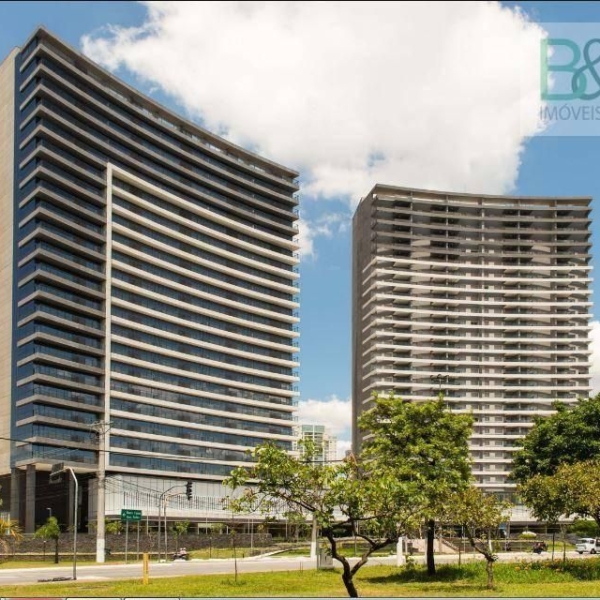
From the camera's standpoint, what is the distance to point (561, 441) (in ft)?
266

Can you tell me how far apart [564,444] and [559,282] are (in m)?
78.7

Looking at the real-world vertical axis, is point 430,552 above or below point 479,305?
below

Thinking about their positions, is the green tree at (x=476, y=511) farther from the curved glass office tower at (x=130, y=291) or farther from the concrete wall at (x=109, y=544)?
the curved glass office tower at (x=130, y=291)

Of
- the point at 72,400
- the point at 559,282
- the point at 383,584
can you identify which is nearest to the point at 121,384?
the point at 72,400

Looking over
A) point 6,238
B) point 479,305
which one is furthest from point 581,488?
point 479,305

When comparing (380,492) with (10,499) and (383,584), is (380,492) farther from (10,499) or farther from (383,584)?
(10,499)

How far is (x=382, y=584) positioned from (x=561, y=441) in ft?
156

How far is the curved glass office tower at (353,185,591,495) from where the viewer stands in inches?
5773

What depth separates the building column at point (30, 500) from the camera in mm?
94438

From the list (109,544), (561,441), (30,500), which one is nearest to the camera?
(561,441)

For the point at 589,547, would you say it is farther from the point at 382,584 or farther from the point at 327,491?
the point at 327,491

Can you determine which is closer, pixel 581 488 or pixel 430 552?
pixel 581 488

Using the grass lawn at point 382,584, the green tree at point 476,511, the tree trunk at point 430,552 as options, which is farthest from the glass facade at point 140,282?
the green tree at point 476,511

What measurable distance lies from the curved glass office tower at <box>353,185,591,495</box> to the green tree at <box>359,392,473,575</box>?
9829 centimetres
